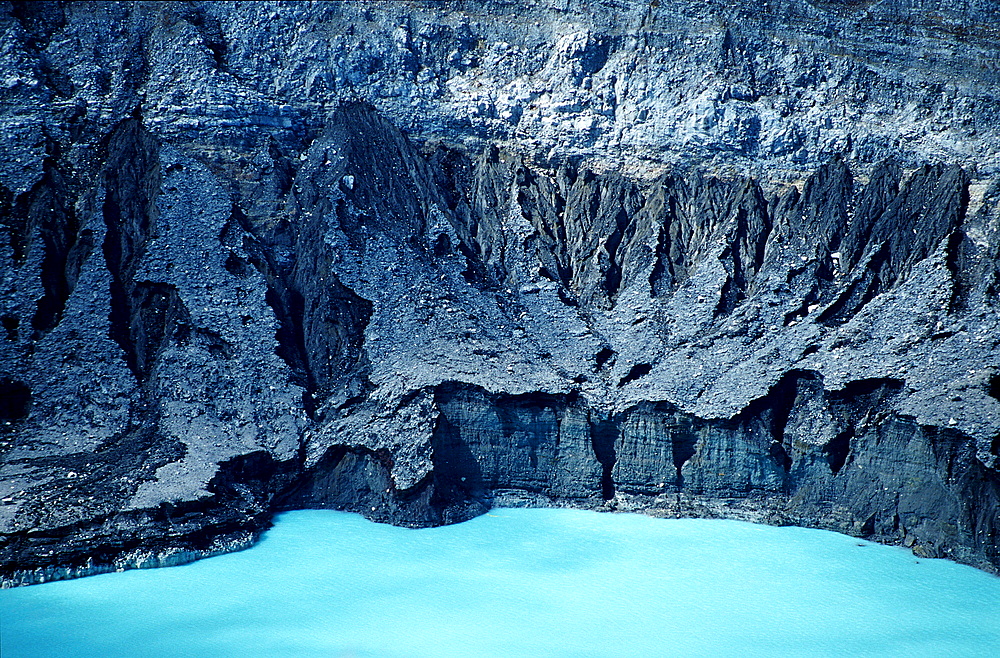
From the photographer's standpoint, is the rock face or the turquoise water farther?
the rock face

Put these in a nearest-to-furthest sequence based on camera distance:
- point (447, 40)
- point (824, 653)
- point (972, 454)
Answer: point (824, 653) → point (972, 454) → point (447, 40)

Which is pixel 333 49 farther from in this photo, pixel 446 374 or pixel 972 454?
pixel 972 454

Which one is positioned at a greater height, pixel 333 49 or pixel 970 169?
pixel 333 49

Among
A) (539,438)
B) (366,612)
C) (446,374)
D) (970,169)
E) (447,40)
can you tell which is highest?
(447,40)

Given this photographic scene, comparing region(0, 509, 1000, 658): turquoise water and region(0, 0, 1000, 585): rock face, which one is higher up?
region(0, 0, 1000, 585): rock face

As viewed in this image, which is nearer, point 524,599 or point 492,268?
point 524,599

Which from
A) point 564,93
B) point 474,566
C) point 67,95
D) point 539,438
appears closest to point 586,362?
point 539,438
